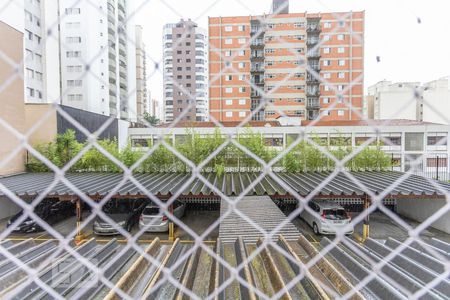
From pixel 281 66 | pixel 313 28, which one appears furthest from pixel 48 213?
pixel 313 28

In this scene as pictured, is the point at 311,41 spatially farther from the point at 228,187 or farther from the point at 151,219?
the point at 151,219

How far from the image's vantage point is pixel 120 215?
5.89 m

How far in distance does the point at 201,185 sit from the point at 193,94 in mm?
4943

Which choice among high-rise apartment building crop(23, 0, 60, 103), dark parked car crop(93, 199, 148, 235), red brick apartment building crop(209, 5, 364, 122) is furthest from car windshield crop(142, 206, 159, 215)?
red brick apartment building crop(209, 5, 364, 122)

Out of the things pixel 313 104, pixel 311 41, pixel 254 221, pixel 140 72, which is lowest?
pixel 254 221

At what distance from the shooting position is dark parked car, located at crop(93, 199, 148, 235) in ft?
17.9

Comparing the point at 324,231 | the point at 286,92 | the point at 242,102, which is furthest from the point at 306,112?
the point at 324,231

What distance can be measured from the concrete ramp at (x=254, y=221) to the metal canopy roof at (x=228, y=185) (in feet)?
0.93

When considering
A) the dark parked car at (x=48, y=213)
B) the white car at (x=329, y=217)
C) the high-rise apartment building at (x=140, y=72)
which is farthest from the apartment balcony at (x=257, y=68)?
the dark parked car at (x=48, y=213)

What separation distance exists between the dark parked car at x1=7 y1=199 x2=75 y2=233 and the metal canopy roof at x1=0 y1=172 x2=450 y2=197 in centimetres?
63

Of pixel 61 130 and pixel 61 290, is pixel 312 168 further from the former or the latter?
pixel 61 130

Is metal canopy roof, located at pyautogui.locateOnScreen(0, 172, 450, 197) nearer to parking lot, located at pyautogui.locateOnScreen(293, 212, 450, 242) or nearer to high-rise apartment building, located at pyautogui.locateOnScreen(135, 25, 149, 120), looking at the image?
parking lot, located at pyautogui.locateOnScreen(293, 212, 450, 242)

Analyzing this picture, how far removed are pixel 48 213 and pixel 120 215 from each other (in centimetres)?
180

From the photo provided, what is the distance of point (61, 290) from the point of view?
53.1 inches
